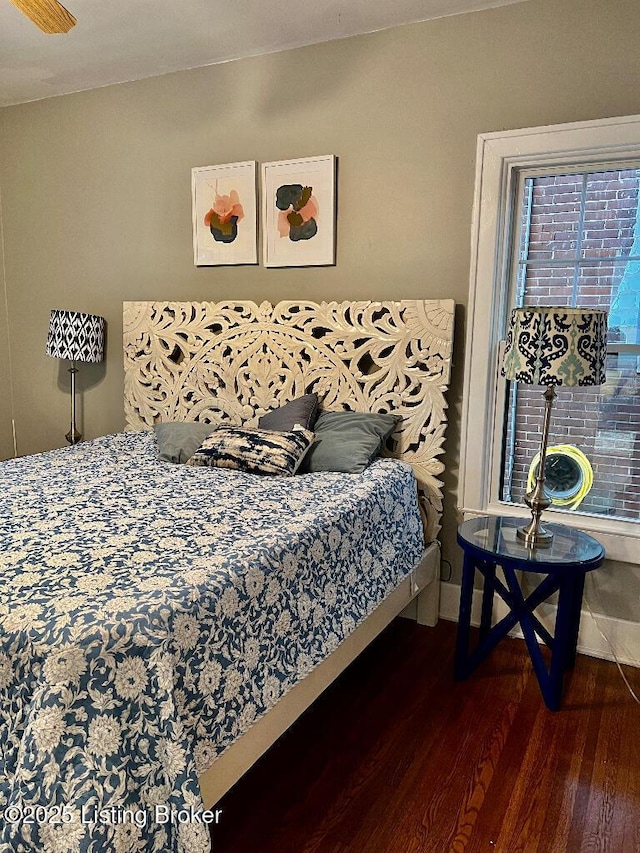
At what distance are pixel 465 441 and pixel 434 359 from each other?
39 centimetres

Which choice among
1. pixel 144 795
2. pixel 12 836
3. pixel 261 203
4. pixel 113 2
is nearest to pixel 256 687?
pixel 144 795

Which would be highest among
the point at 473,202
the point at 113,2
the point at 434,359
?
the point at 113,2

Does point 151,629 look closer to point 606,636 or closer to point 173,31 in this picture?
point 606,636

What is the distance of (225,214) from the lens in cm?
322

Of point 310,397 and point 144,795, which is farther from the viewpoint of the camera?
point 310,397

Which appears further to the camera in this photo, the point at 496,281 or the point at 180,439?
the point at 180,439

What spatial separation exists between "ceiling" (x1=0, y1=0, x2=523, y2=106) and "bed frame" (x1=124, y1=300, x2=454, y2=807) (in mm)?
1168

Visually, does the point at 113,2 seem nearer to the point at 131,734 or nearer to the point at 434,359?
the point at 434,359

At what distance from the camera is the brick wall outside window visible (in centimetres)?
249

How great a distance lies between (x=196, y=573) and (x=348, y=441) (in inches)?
49.4

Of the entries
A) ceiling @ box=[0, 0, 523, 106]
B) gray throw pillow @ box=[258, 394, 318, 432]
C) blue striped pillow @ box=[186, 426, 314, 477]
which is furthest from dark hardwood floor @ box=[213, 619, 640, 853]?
ceiling @ box=[0, 0, 523, 106]

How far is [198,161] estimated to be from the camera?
10.7 ft

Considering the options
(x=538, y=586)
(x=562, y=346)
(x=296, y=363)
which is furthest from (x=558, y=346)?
(x=296, y=363)

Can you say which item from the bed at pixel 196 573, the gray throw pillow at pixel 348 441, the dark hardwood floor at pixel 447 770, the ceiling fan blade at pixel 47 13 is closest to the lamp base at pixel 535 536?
the bed at pixel 196 573
